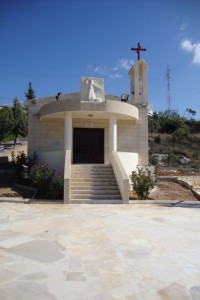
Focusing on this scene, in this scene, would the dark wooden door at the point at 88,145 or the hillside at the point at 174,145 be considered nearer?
the dark wooden door at the point at 88,145

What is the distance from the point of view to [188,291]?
3.54 metres

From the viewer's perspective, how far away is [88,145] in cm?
1552

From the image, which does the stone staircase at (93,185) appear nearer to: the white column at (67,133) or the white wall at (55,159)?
the white wall at (55,159)

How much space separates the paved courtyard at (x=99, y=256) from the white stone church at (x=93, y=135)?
137 inches

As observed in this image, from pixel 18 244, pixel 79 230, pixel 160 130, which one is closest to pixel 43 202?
pixel 79 230

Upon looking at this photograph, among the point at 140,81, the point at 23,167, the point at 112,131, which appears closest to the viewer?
the point at 23,167

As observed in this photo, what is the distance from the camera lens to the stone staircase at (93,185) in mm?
10828

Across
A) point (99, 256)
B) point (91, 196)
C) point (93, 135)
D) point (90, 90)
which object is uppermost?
point (90, 90)

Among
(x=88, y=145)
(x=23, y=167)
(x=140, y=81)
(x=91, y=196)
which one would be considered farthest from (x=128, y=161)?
(x=140, y=81)

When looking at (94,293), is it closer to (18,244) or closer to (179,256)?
(179,256)

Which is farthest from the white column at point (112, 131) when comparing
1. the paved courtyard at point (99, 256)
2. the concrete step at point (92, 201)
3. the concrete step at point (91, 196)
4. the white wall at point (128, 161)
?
the paved courtyard at point (99, 256)

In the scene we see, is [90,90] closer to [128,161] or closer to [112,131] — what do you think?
[112,131]

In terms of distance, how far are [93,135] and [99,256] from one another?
11116mm

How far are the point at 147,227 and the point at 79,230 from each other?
159cm
